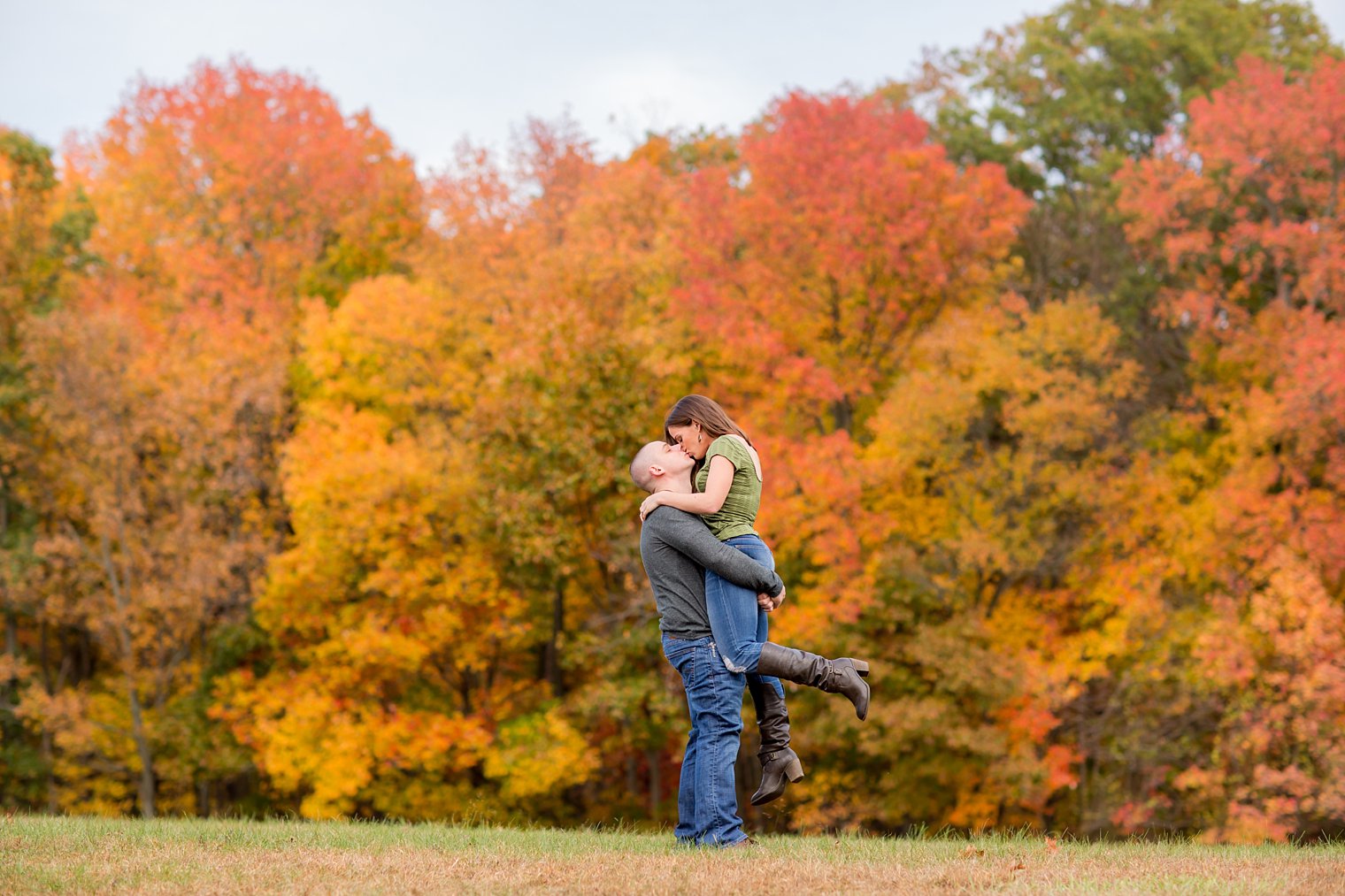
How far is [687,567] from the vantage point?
6.23 meters

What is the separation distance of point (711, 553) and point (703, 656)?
0.56m

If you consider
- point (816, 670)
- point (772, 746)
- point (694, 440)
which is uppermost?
point (694, 440)

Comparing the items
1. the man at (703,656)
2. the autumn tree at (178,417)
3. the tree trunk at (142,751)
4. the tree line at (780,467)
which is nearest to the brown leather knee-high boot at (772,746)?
the man at (703,656)

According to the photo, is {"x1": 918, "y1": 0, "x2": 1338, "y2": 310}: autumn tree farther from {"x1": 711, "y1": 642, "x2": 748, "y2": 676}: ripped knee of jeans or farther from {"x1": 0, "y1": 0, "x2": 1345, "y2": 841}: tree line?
{"x1": 711, "y1": 642, "x2": 748, "y2": 676}: ripped knee of jeans

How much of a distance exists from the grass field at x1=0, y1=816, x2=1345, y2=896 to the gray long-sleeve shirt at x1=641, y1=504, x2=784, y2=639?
3.74ft

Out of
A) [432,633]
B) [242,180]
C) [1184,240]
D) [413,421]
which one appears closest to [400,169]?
[242,180]

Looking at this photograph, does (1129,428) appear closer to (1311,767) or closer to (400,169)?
(1311,767)

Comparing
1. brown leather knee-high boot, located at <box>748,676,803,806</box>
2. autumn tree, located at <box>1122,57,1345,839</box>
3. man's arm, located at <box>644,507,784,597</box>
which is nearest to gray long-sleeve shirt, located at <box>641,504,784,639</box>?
man's arm, located at <box>644,507,784,597</box>

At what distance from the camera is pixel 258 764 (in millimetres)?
23797

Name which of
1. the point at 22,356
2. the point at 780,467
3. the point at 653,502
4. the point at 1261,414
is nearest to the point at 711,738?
the point at 653,502

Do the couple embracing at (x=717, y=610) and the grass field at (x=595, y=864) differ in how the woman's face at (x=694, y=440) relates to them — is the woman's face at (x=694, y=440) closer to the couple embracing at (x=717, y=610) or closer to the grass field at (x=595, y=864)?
the couple embracing at (x=717, y=610)

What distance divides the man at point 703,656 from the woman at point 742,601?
0.02m

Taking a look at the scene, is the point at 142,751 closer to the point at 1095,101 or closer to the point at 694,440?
the point at 694,440

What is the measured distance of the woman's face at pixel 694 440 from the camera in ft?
20.4
